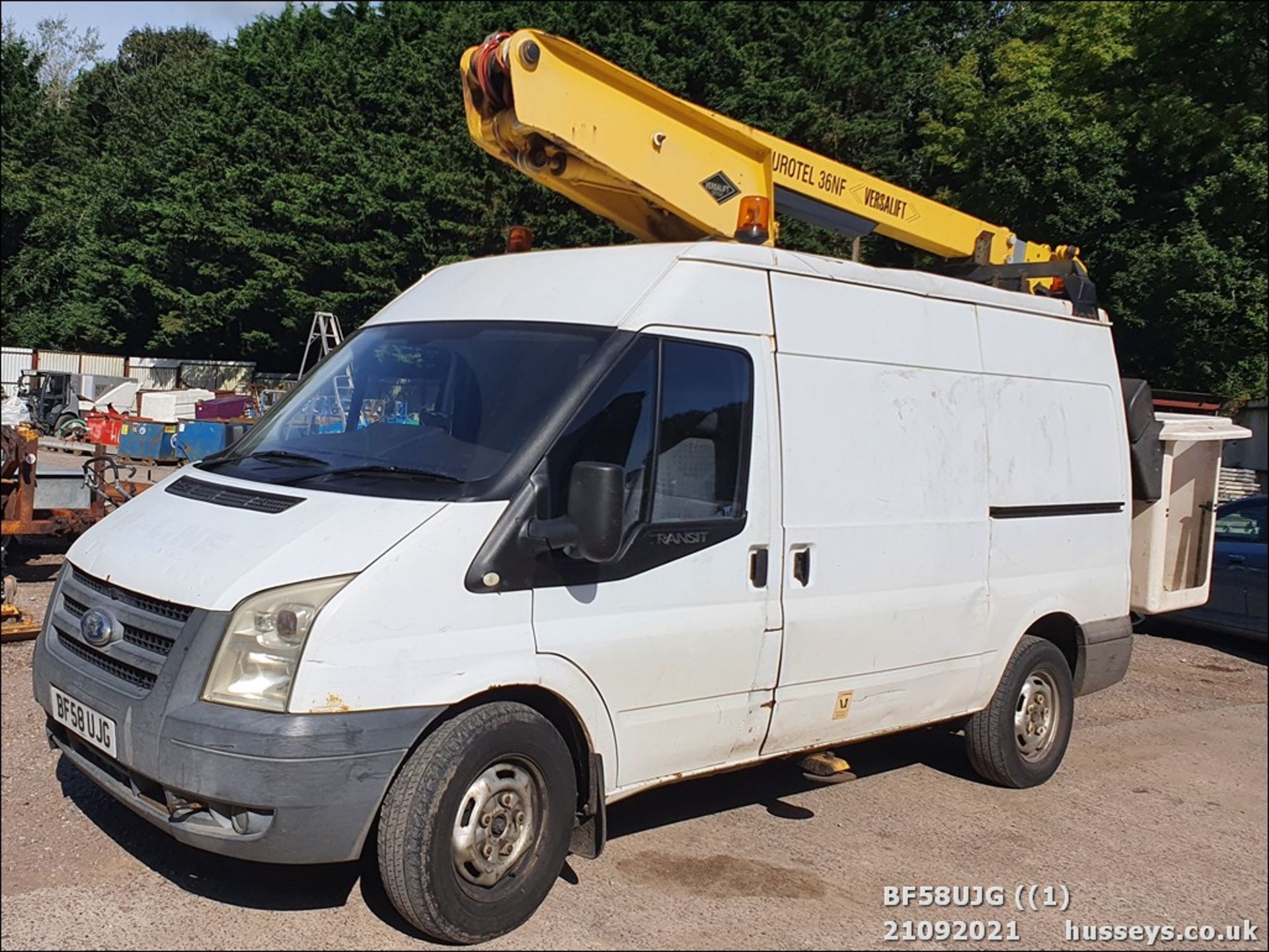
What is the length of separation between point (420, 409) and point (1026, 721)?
3.95 metres

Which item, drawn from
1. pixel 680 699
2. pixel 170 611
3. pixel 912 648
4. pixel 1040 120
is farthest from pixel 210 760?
pixel 1040 120

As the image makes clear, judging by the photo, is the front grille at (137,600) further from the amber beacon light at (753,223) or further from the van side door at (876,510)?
the amber beacon light at (753,223)

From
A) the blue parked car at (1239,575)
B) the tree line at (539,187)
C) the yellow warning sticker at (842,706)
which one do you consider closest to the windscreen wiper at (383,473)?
the yellow warning sticker at (842,706)

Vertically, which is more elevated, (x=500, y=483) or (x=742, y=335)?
(x=742, y=335)

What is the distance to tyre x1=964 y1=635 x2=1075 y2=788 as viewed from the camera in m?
6.21

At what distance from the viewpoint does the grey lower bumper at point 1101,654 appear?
665 centimetres

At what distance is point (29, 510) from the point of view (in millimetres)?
9344

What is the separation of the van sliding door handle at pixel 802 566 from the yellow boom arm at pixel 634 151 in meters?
1.85

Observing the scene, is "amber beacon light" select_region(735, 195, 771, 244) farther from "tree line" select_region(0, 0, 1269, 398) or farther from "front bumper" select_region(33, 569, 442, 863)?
"tree line" select_region(0, 0, 1269, 398)

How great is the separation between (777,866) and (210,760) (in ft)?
8.41

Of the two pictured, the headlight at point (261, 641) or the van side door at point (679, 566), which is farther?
the van side door at point (679, 566)

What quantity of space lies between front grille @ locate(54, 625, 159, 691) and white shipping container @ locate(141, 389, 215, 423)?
1017 inches

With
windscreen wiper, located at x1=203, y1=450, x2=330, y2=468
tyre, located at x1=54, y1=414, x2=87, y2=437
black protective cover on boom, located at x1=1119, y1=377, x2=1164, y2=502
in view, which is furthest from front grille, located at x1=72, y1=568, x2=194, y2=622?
tyre, located at x1=54, y1=414, x2=87, y2=437

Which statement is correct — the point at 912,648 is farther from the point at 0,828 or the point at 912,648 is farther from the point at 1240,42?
the point at 1240,42
